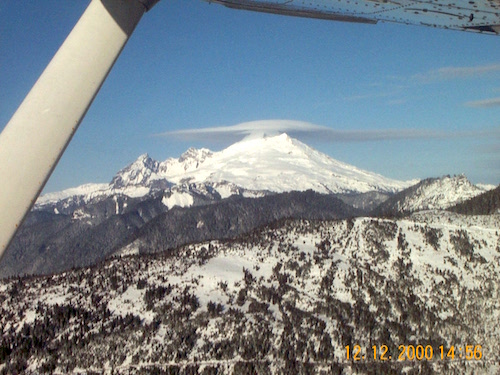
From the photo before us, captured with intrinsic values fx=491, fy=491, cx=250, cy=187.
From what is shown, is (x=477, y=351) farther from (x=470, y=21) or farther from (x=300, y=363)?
(x=470, y=21)
